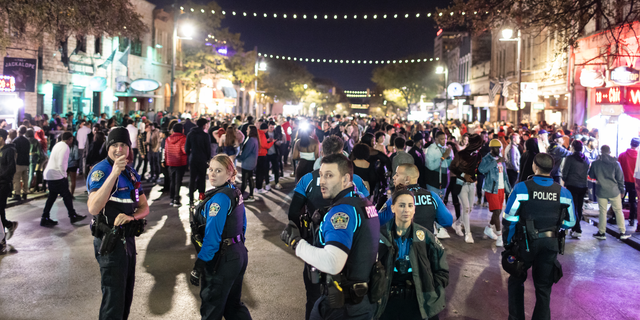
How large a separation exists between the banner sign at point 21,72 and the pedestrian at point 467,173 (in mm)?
14114

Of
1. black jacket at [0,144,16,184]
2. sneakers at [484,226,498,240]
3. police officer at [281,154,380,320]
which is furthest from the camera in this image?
sneakers at [484,226,498,240]

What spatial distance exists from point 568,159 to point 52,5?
38.2 ft

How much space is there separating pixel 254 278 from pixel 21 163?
753cm

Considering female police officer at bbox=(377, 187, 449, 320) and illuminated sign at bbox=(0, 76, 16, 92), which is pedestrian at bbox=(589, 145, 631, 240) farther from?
illuminated sign at bbox=(0, 76, 16, 92)

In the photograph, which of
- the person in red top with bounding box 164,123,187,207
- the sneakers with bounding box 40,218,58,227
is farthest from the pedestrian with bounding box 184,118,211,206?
the sneakers with bounding box 40,218,58,227

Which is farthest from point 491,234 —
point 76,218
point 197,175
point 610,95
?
point 610,95

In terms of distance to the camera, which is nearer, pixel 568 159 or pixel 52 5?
pixel 568 159

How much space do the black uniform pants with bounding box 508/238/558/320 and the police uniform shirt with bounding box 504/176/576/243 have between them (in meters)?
0.24

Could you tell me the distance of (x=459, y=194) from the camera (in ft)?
29.8

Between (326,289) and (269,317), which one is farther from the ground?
(326,289)

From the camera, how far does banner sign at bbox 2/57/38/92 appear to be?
16.6 meters

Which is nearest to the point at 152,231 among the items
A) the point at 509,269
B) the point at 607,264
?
the point at 509,269

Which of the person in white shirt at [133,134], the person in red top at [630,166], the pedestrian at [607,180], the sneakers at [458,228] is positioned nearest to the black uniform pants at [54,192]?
the person in white shirt at [133,134]

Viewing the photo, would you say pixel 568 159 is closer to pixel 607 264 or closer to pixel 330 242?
pixel 607 264
